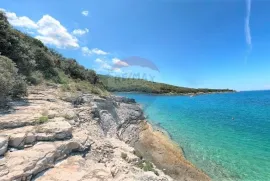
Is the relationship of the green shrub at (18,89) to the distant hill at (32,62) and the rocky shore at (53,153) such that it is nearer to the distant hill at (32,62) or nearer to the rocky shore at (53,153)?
the distant hill at (32,62)

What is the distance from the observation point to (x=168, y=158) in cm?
1745

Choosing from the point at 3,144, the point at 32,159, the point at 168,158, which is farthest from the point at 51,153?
the point at 168,158

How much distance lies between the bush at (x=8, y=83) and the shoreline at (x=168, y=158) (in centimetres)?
1063

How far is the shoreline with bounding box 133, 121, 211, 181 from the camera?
15.0 m

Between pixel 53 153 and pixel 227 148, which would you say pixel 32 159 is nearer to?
pixel 53 153

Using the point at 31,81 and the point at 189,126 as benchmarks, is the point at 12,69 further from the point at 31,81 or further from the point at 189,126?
the point at 189,126

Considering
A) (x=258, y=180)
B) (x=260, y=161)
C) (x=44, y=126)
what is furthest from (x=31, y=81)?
(x=260, y=161)

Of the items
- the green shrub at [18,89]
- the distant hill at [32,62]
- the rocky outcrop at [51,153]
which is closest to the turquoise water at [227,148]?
the rocky outcrop at [51,153]

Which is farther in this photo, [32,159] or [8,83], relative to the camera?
[8,83]

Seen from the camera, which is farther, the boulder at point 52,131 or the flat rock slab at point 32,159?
the boulder at point 52,131

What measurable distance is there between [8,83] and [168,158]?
42.9 feet

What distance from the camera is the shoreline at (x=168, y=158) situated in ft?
49.2

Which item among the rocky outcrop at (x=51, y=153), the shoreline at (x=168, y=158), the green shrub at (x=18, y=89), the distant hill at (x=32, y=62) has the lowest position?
the shoreline at (x=168, y=158)

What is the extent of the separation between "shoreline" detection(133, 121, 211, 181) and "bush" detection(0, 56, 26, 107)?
34.9 feet
